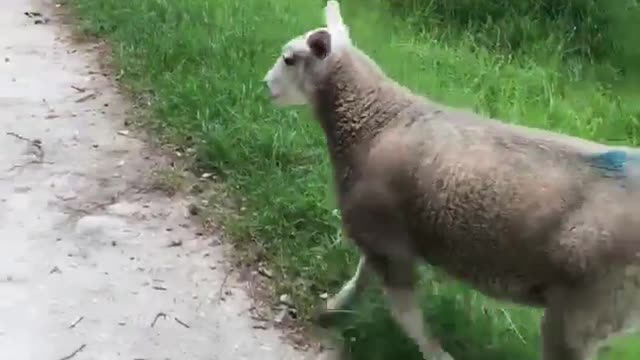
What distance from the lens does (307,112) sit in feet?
21.1

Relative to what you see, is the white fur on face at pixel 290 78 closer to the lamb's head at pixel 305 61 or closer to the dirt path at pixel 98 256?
the lamb's head at pixel 305 61

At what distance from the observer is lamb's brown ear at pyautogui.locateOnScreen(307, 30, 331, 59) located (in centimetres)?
455

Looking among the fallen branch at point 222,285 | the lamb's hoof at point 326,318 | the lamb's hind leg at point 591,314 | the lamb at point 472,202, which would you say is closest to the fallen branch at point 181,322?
the fallen branch at point 222,285

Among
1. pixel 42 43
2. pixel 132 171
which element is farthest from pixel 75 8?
pixel 132 171

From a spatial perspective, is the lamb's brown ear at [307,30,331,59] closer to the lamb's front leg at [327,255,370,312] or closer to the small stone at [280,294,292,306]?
the lamb's front leg at [327,255,370,312]

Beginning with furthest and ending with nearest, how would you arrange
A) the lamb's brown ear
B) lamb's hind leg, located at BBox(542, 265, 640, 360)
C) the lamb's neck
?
the lamb's brown ear
the lamb's neck
lamb's hind leg, located at BBox(542, 265, 640, 360)

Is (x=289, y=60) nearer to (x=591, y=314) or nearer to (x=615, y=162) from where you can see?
(x=615, y=162)

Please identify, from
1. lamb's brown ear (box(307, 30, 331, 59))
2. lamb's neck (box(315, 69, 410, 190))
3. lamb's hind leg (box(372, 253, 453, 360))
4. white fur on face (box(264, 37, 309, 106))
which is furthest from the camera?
white fur on face (box(264, 37, 309, 106))

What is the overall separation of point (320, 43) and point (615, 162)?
1385 millimetres

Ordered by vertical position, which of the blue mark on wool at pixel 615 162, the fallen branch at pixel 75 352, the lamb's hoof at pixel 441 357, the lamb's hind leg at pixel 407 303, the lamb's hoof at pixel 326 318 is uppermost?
the blue mark on wool at pixel 615 162

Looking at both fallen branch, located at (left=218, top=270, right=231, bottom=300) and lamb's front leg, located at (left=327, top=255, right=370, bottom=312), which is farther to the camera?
fallen branch, located at (left=218, top=270, right=231, bottom=300)

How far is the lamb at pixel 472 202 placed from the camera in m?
3.62

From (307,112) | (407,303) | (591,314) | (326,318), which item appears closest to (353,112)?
(407,303)

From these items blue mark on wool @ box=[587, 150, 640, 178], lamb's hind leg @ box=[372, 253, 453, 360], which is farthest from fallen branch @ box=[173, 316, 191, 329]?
blue mark on wool @ box=[587, 150, 640, 178]
